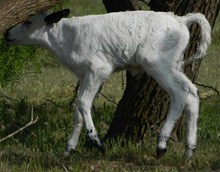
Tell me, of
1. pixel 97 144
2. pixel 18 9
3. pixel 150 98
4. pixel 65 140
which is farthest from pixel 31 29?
pixel 65 140

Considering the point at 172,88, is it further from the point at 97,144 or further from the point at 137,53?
the point at 97,144

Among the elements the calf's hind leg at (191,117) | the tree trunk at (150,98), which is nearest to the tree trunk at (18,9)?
the calf's hind leg at (191,117)

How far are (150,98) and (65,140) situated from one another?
48.7 inches

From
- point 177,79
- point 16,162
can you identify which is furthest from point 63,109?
point 177,79

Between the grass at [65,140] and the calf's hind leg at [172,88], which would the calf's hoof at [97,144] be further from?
the calf's hind leg at [172,88]

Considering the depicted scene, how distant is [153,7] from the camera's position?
392 inches

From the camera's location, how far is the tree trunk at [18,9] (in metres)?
7.84

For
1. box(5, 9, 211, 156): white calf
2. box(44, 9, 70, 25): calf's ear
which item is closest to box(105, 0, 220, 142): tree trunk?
box(5, 9, 211, 156): white calf

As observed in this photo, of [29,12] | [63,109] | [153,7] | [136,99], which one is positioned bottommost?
[63,109]

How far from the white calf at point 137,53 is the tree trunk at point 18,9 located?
66cm

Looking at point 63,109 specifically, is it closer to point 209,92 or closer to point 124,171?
point 209,92

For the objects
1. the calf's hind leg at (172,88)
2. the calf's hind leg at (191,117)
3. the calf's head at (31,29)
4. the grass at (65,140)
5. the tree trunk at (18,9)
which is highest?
the tree trunk at (18,9)

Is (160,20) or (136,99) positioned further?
(136,99)

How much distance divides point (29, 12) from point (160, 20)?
132cm
